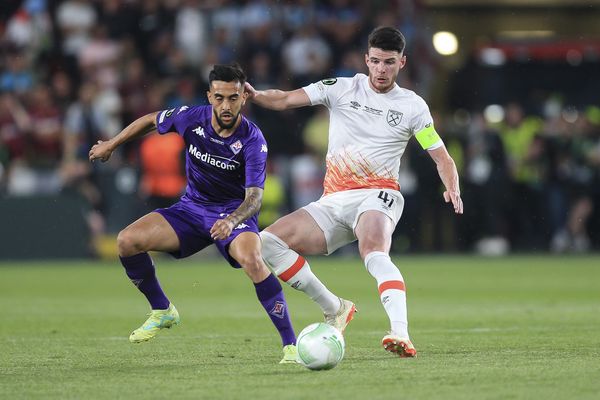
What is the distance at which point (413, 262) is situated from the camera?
1902 cm

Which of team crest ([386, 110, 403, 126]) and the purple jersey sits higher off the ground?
team crest ([386, 110, 403, 126])

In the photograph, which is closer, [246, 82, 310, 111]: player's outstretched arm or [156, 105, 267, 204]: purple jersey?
[156, 105, 267, 204]: purple jersey

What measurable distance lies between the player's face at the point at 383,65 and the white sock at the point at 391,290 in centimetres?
120

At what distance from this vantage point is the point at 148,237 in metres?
8.75

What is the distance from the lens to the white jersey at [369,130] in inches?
345

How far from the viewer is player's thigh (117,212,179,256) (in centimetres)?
875

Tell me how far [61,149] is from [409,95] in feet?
38.2

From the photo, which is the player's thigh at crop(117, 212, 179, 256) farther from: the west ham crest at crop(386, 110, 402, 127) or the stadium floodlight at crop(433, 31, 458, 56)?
the stadium floodlight at crop(433, 31, 458, 56)

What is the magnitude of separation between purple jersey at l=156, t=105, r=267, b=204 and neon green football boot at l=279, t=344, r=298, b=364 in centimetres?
111

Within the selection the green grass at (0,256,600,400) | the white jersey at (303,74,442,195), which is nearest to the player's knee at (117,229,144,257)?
the green grass at (0,256,600,400)

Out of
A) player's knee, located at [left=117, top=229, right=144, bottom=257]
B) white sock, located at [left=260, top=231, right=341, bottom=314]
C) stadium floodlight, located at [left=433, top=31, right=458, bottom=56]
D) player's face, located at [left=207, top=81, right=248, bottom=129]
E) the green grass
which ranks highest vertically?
stadium floodlight, located at [left=433, top=31, right=458, bottom=56]

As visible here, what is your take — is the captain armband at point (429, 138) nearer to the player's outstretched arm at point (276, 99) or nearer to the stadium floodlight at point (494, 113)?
the player's outstretched arm at point (276, 99)

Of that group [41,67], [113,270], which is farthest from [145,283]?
[41,67]

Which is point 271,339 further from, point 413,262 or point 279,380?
point 413,262
